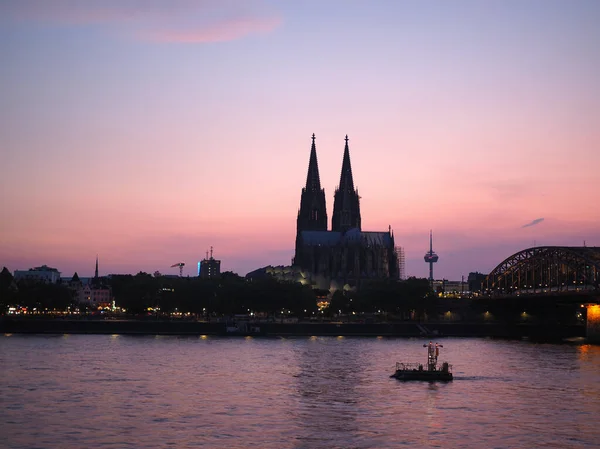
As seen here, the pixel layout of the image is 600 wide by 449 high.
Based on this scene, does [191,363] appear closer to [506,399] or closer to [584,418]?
[506,399]

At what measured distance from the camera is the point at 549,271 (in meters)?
155

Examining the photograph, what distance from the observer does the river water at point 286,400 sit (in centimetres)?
4766

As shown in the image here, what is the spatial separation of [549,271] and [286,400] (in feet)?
337

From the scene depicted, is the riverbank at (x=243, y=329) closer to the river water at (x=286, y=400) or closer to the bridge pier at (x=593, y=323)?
the bridge pier at (x=593, y=323)

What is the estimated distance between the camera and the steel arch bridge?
14188 centimetres

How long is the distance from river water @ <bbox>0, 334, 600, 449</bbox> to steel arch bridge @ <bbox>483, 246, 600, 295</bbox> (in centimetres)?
3940

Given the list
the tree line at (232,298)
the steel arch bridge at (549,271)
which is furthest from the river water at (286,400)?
the tree line at (232,298)

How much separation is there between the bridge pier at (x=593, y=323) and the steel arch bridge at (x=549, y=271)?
11.2 ft

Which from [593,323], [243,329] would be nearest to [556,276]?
[593,323]

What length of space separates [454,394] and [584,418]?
11.8m

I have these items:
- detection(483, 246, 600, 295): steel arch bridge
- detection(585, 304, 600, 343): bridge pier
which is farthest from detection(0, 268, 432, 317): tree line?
detection(585, 304, 600, 343): bridge pier

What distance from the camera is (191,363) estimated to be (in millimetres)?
87875

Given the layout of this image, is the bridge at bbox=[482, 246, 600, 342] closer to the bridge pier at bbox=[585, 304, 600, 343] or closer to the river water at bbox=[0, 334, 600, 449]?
the bridge pier at bbox=[585, 304, 600, 343]

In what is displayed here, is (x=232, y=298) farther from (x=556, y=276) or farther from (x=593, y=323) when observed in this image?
(x=593, y=323)
